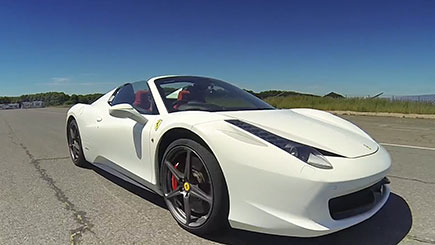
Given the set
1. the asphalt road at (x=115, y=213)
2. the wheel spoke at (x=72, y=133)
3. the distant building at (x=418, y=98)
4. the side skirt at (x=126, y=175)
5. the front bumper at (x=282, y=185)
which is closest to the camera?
the front bumper at (x=282, y=185)

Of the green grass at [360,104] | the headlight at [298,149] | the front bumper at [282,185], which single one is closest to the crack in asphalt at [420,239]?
the front bumper at [282,185]

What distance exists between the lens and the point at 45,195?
3.52m

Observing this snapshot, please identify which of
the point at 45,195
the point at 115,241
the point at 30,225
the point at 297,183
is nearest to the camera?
the point at 297,183

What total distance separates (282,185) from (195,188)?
31.4 inches

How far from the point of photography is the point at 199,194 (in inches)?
98.2

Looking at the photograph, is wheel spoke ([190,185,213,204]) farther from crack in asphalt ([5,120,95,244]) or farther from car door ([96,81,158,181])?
crack in asphalt ([5,120,95,244])

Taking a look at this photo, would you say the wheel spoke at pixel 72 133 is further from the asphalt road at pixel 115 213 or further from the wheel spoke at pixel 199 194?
the wheel spoke at pixel 199 194

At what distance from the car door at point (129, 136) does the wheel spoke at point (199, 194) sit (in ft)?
1.91

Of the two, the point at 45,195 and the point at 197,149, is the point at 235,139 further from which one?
the point at 45,195

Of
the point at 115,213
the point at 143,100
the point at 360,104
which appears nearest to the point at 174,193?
the point at 115,213

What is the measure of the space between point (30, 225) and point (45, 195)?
0.84m

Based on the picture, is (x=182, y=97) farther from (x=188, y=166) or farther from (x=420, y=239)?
(x=420, y=239)

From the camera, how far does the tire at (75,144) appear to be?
4641mm

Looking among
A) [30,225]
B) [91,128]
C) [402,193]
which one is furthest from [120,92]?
[402,193]
